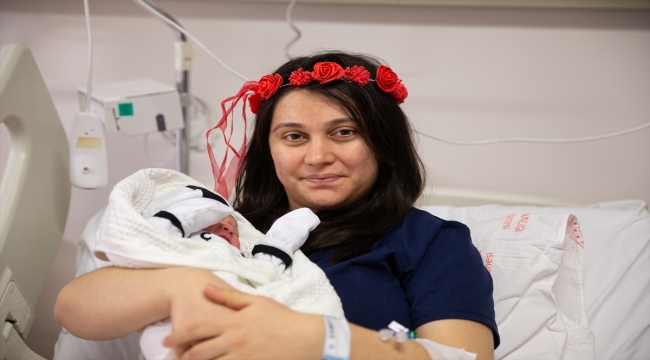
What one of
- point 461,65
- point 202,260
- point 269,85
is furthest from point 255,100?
point 461,65

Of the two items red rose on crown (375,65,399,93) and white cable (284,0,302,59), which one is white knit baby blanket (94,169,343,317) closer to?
red rose on crown (375,65,399,93)

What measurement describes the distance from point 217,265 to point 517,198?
1315mm

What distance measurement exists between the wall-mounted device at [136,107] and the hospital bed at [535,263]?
154 mm

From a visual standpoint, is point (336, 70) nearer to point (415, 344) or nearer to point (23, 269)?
point (415, 344)

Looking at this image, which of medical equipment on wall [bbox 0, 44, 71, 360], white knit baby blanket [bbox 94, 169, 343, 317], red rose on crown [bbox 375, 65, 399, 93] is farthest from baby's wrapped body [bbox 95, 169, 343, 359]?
red rose on crown [bbox 375, 65, 399, 93]

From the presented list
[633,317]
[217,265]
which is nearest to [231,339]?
[217,265]

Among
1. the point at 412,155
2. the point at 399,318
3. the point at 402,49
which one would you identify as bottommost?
the point at 399,318

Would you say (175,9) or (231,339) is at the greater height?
(175,9)

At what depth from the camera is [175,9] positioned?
238 centimetres

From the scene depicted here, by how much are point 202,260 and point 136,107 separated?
959 mm

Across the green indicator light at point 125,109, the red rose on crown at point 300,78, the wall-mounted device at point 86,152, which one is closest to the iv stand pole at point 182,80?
the green indicator light at point 125,109

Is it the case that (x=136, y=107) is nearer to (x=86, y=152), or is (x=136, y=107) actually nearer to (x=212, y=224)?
(x=86, y=152)

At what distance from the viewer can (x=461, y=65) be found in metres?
2.36

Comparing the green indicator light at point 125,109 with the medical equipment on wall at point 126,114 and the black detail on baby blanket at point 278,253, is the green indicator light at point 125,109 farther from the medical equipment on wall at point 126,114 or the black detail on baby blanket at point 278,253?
the black detail on baby blanket at point 278,253
